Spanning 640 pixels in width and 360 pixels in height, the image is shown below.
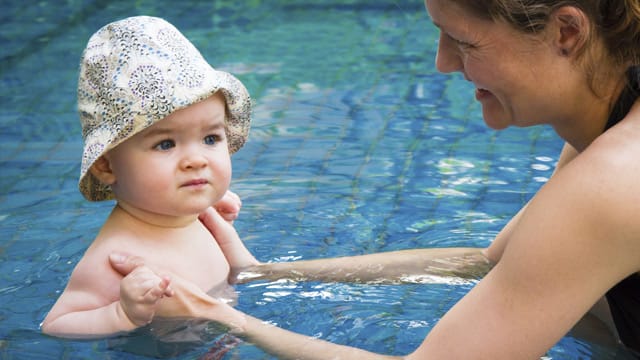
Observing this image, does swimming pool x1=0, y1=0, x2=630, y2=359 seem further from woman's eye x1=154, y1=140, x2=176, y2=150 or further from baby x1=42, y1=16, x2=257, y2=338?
woman's eye x1=154, y1=140, x2=176, y2=150

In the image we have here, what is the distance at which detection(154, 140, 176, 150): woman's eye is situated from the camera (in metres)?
2.71

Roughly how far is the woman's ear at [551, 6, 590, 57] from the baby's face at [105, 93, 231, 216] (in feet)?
3.15

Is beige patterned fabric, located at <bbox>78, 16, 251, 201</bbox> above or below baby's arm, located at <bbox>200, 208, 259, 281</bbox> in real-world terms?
above

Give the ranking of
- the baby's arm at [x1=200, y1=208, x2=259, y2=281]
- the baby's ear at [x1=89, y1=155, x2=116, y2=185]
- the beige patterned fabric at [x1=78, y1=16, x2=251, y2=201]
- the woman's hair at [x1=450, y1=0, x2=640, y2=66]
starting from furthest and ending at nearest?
the baby's arm at [x1=200, y1=208, x2=259, y2=281]
the baby's ear at [x1=89, y1=155, x2=116, y2=185]
the beige patterned fabric at [x1=78, y1=16, x2=251, y2=201]
the woman's hair at [x1=450, y1=0, x2=640, y2=66]

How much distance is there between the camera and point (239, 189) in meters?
4.09

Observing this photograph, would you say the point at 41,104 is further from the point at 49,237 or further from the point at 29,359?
the point at 29,359

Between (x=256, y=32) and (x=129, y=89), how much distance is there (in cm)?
366

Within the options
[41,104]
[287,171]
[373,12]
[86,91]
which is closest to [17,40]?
→ [41,104]

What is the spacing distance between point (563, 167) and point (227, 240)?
124 cm

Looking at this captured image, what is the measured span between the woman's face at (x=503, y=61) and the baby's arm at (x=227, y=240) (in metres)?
1.06

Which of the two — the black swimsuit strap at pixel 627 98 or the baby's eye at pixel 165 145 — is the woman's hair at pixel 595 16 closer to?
the black swimsuit strap at pixel 627 98

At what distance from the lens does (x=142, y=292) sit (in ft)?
8.14

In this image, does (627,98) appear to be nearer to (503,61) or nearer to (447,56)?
(503,61)

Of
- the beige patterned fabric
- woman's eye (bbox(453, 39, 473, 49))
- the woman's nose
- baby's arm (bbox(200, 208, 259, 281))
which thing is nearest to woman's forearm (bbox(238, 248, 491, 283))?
baby's arm (bbox(200, 208, 259, 281))
